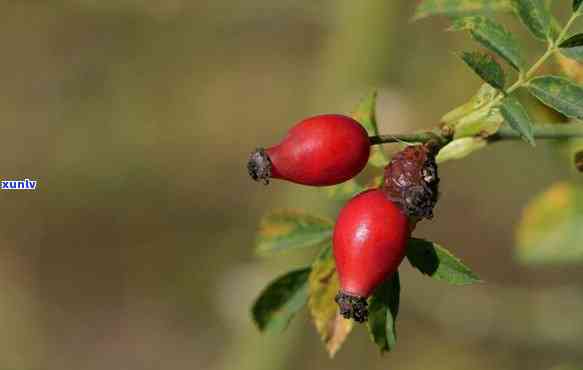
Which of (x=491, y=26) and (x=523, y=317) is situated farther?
(x=523, y=317)

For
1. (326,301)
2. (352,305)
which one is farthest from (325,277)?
(352,305)

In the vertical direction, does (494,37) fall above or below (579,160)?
above

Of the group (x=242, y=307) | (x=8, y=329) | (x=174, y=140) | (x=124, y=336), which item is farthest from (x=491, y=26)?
(x=124, y=336)

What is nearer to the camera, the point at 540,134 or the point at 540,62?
the point at 540,62

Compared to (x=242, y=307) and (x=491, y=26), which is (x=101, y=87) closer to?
(x=242, y=307)

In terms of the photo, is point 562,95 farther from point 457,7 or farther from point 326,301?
point 326,301

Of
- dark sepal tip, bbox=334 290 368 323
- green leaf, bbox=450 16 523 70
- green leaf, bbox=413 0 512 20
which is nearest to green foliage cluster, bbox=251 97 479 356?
dark sepal tip, bbox=334 290 368 323

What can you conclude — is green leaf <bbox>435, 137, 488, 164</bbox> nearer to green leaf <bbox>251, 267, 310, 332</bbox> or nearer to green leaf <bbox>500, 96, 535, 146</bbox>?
green leaf <bbox>500, 96, 535, 146</bbox>
